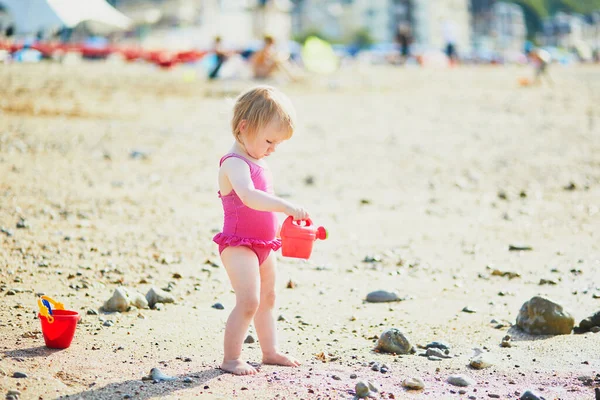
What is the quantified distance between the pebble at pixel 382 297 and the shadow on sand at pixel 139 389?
1.64 metres

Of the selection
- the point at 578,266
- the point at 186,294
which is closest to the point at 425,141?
the point at 578,266

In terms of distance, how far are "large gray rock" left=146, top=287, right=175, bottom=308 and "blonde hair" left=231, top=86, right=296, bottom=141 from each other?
1403 millimetres

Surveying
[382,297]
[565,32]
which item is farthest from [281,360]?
[565,32]

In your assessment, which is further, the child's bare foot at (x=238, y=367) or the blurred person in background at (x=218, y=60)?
the blurred person in background at (x=218, y=60)

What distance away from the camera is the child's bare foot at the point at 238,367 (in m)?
3.64

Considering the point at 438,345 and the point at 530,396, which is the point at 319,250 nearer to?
the point at 438,345

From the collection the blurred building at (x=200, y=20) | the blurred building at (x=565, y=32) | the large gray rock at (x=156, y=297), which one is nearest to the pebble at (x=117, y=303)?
the large gray rock at (x=156, y=297)

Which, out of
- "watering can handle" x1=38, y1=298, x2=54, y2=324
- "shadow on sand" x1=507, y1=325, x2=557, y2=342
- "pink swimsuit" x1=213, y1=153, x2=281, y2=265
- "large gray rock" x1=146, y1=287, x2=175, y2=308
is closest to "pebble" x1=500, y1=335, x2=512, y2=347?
"shadow on sand" x1=507, y1=325, x2=557, y2=342

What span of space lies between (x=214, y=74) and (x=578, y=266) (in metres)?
16.9

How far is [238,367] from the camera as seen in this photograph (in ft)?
12.0

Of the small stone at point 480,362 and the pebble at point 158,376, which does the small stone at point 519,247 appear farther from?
the pebble at point 158,376

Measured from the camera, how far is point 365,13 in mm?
128625

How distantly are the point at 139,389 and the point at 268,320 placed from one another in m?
0.75

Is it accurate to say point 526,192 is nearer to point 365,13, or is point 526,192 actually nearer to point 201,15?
point 201,15
